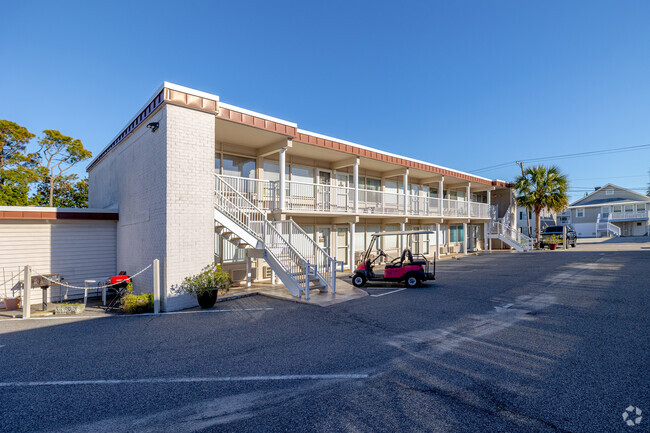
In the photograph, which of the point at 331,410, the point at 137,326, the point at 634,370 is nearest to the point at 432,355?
the point at 331,410

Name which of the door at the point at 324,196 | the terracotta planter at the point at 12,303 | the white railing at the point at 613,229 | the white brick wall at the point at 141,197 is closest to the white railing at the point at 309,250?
the door at the point at 324,196

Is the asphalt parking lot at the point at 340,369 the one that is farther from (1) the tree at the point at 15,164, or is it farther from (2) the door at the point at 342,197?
(1) the tree at the point at 15,164

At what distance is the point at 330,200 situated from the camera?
14352mm

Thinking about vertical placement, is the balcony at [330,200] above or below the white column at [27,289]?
above

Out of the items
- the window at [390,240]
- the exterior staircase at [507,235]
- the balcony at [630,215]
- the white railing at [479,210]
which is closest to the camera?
the window at [390,240]

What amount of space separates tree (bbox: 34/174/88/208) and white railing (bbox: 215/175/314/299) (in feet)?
87.2

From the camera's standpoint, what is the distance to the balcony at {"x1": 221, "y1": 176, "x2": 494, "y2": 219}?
1270 centimetres

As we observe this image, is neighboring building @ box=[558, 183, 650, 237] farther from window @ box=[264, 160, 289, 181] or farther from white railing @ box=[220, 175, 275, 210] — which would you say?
white railing @ box=[220, 175, 275, 210]

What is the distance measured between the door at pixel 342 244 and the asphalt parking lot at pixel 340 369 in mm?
8092

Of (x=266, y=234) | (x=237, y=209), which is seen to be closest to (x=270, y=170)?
(x=237, y=209)

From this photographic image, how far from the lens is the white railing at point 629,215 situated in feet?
138

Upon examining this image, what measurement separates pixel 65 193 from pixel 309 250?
95.6 feet

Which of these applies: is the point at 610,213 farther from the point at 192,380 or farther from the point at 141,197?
the point at 192,380

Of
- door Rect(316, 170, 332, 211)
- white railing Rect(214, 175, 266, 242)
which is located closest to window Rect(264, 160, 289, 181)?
door Rect(316, 170, 332, 211)
